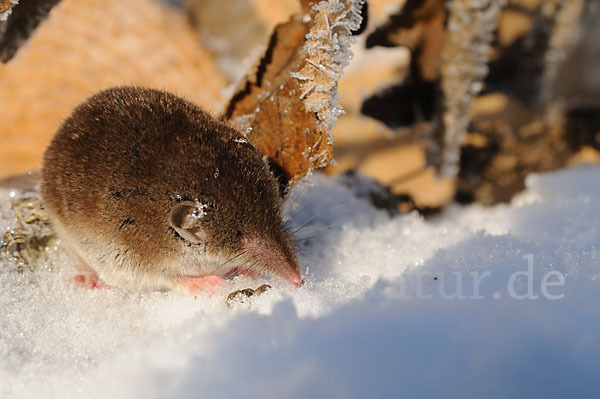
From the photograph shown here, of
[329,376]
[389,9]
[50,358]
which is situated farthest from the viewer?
[389,9]

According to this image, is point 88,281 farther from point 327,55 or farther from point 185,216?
point 327,55

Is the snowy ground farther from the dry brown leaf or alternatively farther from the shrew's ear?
the dry brown leaf

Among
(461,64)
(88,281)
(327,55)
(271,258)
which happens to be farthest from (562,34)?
(88,281)

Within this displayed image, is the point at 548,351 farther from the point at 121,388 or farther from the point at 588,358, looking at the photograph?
the point at 121,388

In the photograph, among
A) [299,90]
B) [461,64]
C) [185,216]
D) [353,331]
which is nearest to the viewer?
[353,331]

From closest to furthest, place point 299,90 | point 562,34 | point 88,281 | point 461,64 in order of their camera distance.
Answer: point 299,90 < point 88,281 < point 461,64 < point 562,34

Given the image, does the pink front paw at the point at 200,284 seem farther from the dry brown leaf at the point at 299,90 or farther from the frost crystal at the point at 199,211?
the dry brown leaf at the point at 299,90

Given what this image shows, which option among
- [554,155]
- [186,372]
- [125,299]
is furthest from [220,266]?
[554,155]
